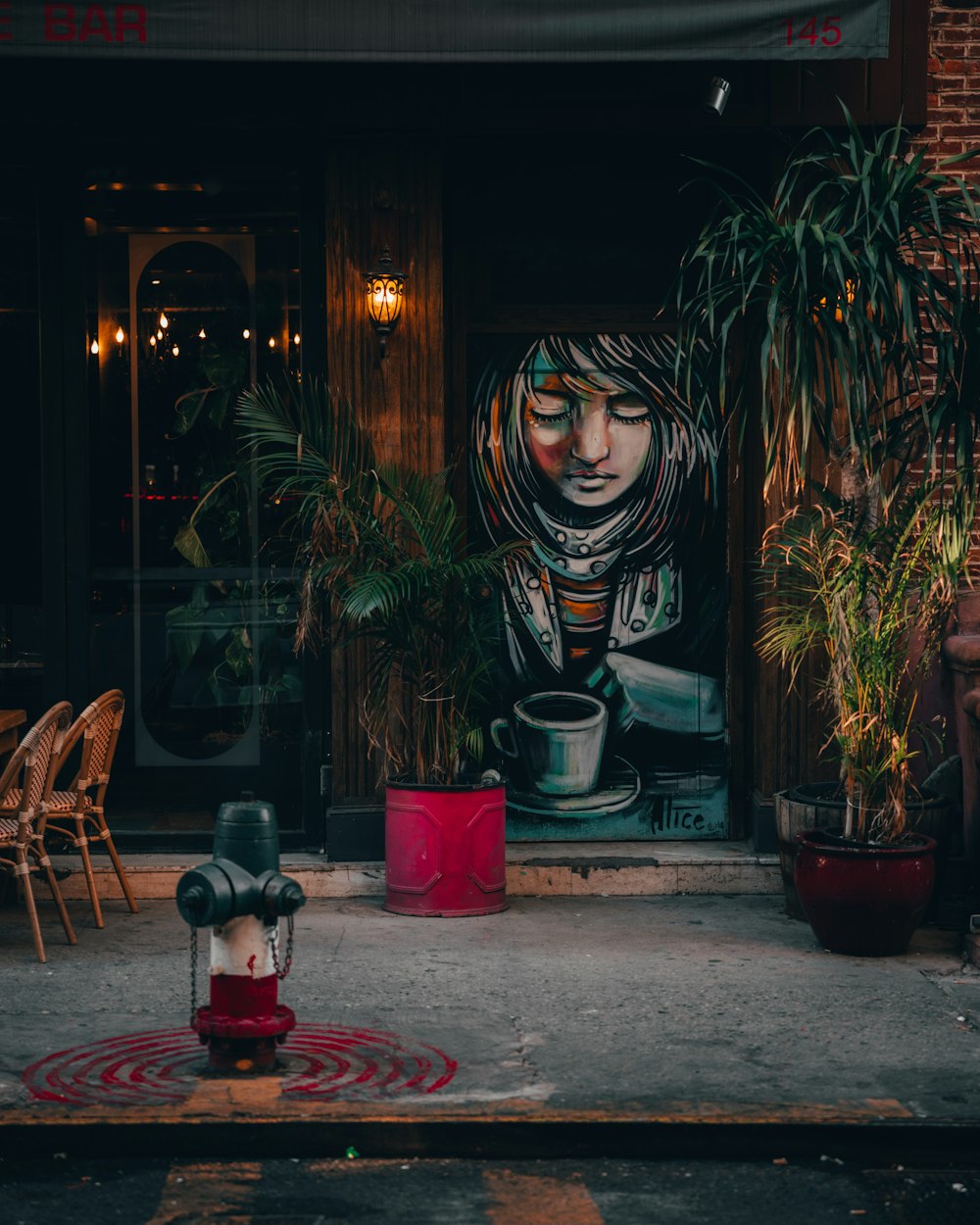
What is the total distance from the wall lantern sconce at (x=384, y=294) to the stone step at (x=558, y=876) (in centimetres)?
263

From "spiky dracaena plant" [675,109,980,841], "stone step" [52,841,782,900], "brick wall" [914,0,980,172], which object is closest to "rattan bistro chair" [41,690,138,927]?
"stone step" [52,841,782,900]

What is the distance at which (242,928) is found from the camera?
553cm

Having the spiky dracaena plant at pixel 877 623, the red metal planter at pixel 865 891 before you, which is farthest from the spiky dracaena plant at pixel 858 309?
the red metal planter at pixel 865 891

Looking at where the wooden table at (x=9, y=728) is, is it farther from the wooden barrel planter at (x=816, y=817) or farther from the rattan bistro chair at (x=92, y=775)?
the wooden barrel planter at (x=816, y=817)

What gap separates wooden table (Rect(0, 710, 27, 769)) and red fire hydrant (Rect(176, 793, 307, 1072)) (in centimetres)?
260

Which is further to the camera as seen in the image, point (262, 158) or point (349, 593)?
point (262, 158)

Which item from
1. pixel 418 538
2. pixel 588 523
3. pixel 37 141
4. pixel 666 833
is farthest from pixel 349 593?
pixel 37 141

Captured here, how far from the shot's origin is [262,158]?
28.9 feet

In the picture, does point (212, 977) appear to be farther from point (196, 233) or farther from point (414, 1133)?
point (196, 233)

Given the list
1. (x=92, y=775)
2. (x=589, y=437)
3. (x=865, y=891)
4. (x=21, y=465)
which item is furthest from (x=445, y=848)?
(x=21, y=465)

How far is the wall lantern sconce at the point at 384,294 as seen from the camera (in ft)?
27.7

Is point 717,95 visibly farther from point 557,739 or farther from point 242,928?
point 242,928

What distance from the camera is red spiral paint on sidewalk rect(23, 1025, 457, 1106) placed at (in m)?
5.41

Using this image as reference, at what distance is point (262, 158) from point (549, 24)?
5.54 ft
